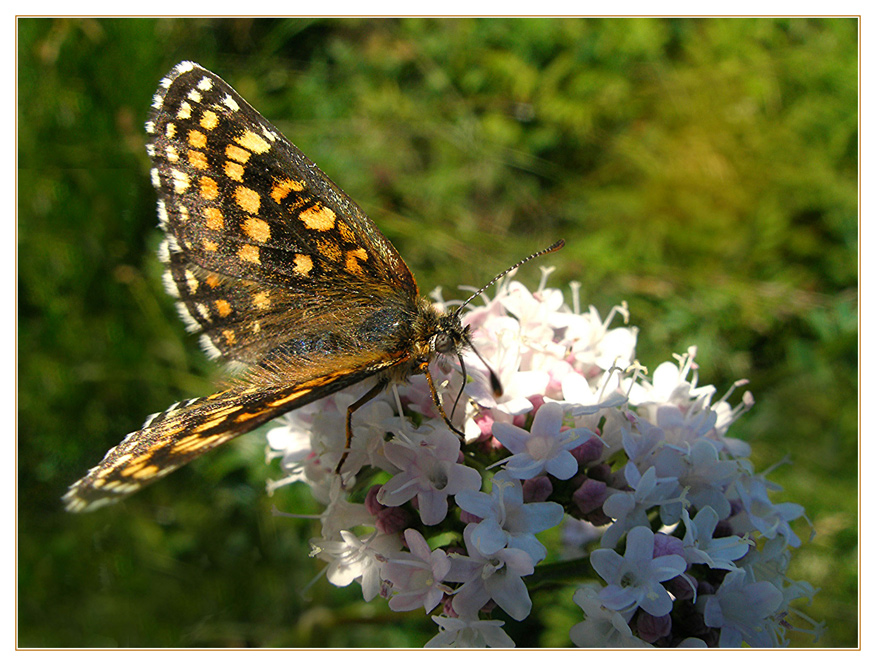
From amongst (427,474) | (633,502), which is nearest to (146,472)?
(427,474)

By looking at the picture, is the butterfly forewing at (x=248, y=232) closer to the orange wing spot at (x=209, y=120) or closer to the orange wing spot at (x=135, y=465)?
the orange wing spot at (x=209, y=120)

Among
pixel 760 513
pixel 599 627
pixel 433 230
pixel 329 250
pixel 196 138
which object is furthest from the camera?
pixel 433 230

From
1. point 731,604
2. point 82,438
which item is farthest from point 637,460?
point 82,438

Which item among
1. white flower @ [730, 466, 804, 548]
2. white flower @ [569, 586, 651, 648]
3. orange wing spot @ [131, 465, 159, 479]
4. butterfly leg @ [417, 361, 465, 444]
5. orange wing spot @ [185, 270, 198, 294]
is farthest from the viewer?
orange wing spot @ [185, 270, 198, 294]

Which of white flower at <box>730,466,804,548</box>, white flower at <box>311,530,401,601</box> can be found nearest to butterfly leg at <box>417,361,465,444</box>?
white flower at <box>311,530,401,601</box>

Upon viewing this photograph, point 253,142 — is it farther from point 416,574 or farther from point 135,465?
point 416,574

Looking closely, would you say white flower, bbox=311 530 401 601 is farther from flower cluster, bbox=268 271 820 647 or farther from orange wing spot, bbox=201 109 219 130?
orange wing spot, bbox=201 109 219 130

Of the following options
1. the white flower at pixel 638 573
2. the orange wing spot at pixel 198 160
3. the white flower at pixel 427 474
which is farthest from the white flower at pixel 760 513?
the orange wing spot at pixel 198 160
